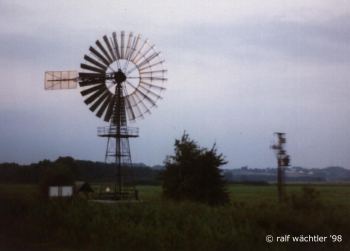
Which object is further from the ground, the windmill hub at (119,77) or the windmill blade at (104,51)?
the windmill blade at (104,51)

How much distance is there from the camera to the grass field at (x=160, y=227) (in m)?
17.4

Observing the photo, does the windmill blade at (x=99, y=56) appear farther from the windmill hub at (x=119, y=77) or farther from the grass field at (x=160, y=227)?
the grass field at (x=160, y=227)

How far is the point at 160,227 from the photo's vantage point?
795 inches

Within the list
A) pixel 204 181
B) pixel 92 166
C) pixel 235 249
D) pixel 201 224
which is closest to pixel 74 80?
pixel 204 181

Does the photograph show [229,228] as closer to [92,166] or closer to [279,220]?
[279,220]

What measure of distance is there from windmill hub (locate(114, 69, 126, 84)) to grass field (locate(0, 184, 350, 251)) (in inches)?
548

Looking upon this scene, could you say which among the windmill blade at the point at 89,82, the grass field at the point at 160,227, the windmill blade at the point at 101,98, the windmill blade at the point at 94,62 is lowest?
the grass field at the point at 160,227

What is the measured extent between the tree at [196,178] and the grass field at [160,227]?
1134 cm

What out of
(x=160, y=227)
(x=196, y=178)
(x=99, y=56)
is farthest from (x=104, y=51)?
(x=160, y=227)

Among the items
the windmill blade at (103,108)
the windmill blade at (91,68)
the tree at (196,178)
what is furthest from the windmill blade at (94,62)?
the tree at (196,178)

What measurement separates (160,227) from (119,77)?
1919cm

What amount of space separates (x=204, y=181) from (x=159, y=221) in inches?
622

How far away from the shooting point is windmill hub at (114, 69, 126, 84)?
124ft

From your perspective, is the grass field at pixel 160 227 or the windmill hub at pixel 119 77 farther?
the windmill hub at pixel 119 77
